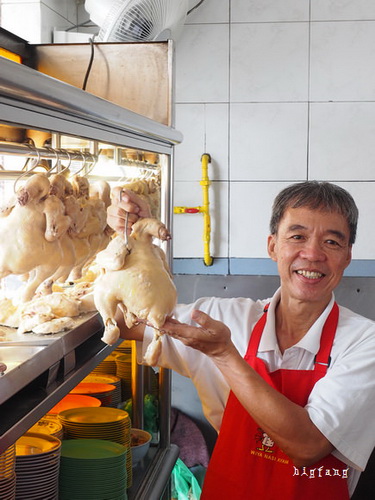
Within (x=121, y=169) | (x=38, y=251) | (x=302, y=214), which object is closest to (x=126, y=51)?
(x=121, y=169)

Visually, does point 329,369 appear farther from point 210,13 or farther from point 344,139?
point 210,13

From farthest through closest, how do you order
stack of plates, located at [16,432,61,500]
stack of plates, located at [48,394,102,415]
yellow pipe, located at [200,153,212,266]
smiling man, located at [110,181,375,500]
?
yellow pipe, located at [200,153,212,266]
stack of plates, located at [48,394,102,415]
smiling man, located at [110,181,375,500]
stack of plates, located at [16,432,61,500]

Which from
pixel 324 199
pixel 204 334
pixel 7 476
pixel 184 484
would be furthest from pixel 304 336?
pixel 184 484

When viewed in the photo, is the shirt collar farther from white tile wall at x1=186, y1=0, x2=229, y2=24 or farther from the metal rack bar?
white tile wall at x1=186, y1=0, x2=229, y2=24

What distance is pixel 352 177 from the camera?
4.43 m

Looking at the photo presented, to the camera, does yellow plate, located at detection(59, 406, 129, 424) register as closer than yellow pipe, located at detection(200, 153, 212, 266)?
Yes

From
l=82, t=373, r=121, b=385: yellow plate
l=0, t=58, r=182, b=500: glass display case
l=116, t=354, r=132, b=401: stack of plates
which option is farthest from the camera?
l=116, t=354, r=132, b=401: stack of plates

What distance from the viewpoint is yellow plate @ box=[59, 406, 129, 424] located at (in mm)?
2137

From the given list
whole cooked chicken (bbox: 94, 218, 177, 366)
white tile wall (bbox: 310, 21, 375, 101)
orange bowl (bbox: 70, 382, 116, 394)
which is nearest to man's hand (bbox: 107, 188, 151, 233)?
whole cooked chicken (bbox: 94, 218, 177, 366)

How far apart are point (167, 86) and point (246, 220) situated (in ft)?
6.34

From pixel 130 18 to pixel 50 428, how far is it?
2.34m

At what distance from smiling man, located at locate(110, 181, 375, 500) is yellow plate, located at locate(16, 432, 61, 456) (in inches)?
17.5

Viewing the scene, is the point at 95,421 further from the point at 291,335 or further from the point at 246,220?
the point at 246,220

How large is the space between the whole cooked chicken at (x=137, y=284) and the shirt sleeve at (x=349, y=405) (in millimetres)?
725
